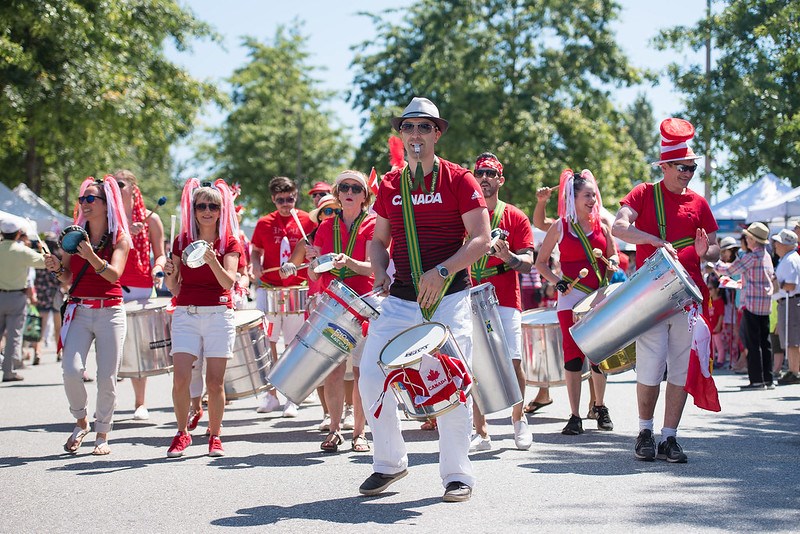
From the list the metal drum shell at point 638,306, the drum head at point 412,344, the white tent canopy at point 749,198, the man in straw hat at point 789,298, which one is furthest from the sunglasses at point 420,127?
the white tent canopy at point 749,198

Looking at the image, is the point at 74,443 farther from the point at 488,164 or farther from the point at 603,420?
the point at 603,420

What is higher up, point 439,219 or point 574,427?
point 439,219

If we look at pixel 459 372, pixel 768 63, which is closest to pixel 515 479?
pixel 459 372

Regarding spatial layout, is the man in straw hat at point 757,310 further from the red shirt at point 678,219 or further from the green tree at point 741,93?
the green tree at point 741,93

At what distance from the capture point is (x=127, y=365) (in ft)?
33.0

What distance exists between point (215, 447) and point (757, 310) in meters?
7.97

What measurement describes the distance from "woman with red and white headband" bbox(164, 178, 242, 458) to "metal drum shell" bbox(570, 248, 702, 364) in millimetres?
2608

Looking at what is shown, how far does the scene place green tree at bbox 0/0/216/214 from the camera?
73.6 ft

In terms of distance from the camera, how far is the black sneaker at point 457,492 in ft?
20.8

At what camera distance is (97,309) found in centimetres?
856

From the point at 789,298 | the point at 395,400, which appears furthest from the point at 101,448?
the point at 789,298

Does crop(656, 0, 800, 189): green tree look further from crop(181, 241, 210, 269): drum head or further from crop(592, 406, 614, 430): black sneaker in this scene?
crop(181, 241, 210, 269): drum head

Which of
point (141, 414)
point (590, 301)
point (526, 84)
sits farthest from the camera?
point (526, 84)

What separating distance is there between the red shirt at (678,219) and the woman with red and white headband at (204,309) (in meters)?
2.91
